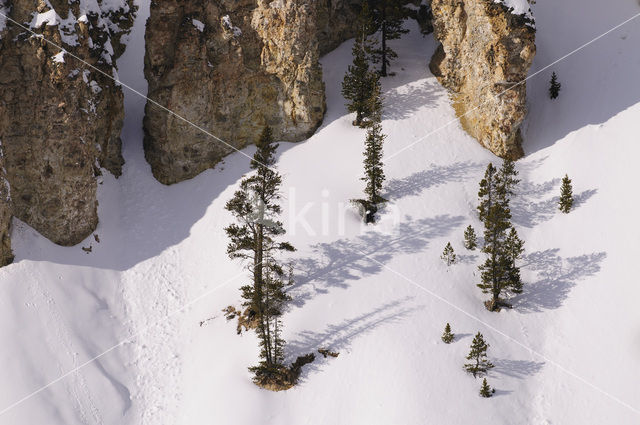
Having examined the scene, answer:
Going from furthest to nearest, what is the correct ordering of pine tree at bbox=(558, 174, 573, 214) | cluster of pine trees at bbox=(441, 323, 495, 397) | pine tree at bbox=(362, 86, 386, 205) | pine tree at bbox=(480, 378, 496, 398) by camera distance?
1. pine tree at bbox=(362, 86, 386, 205)
2. pine tree at bbox=(558, 174, 573, 214)
3. cluster of pine trees at bbox=(441, 323, 495, 397)
4. pine tree at bbox=(480, 378, 496, 398)

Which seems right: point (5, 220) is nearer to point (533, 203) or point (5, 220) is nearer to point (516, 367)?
point (516, 367)

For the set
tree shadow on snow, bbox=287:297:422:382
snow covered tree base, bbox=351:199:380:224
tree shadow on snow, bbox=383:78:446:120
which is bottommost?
tree shadow on snow, bbox=287:297:422:382

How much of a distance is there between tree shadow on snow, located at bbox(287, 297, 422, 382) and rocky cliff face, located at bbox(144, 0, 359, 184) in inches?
539

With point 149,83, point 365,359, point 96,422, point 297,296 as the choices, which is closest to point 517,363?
point 365,359

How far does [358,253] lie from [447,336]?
21.5 feet

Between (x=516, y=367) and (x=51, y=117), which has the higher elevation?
Answer: (x=51, y=117)

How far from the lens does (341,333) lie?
1061 inches

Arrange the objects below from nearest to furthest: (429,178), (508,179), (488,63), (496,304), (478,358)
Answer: (478,358)
(496,304)
(508,179)
(429,178)
(488,63)

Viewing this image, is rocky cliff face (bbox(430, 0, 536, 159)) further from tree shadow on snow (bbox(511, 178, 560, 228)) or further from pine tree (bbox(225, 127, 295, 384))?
pine tree (bbox(225, 127, 295, 384))

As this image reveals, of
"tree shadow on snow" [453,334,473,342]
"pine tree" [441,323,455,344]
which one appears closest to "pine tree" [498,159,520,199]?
"tree shadow on snow" [453,334,473,342]

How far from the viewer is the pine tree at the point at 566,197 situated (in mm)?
30031

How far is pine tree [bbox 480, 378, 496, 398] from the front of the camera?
2447 centimetres

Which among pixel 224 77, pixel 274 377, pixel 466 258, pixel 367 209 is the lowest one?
pixel 274 377

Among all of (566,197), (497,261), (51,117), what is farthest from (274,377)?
(566,197)
